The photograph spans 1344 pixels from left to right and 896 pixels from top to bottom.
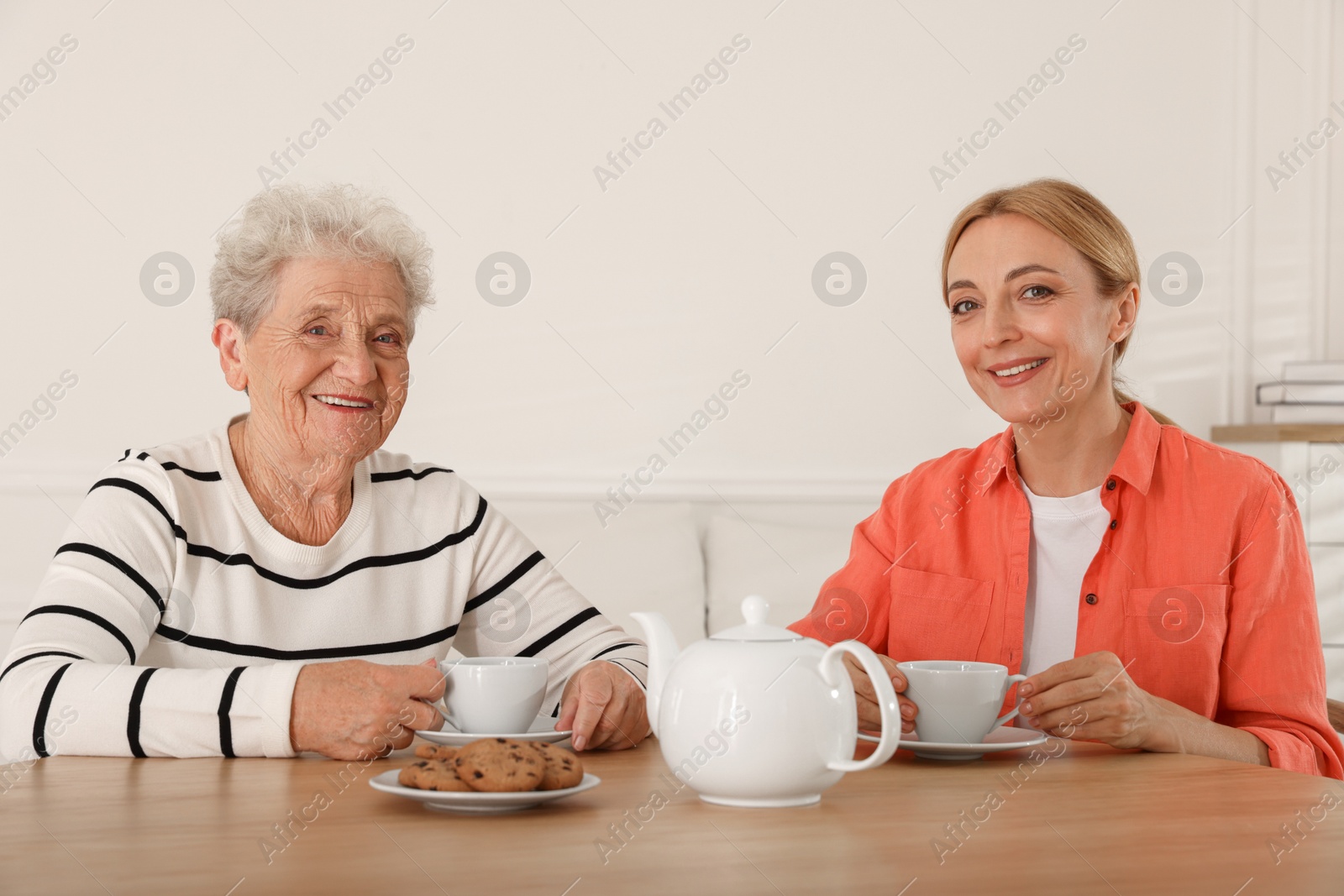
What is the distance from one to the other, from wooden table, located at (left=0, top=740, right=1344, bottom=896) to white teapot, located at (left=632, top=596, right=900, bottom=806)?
0.02 meters

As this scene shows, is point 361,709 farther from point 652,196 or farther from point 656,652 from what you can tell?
point 652,196

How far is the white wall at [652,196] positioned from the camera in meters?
2.83

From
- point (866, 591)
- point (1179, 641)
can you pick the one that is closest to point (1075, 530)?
point (1179, 641)

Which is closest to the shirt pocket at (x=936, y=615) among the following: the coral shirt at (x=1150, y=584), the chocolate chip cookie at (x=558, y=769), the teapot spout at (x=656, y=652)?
the coral shirt at (x=1150, y=584)

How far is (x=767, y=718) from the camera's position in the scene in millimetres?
923

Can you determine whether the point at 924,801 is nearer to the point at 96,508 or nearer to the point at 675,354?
the point at 96,508

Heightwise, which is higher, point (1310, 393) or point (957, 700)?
point (1310, 393)

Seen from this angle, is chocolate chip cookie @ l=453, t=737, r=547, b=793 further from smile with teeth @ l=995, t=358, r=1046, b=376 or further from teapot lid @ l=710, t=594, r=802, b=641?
smile with teeth @ l=995, t=358, r=1046, b=376

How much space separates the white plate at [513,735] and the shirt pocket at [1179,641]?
857 mm

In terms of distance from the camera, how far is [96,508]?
4.78 feet

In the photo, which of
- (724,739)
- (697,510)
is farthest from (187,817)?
(697,510)

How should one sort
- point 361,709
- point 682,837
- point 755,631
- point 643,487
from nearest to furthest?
point 682,837, point 755,631, point 361,709, point 643,487

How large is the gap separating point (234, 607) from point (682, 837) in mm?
875

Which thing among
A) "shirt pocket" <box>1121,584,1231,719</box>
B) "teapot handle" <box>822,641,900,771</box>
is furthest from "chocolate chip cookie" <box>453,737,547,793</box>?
"shirt pocket" <box>1121,584,1231,719</box>
